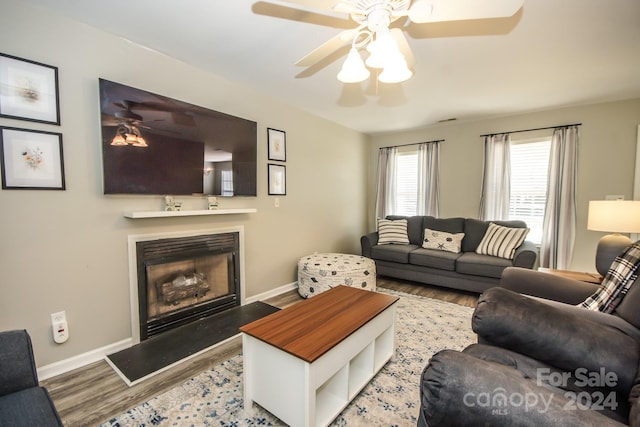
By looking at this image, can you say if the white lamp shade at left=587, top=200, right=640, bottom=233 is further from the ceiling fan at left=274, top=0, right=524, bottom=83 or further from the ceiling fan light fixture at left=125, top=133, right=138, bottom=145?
the ceiling fan light fixture at left=125, top=133, right=138, bottom=145

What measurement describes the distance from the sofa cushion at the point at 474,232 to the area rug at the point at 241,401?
1.89 m

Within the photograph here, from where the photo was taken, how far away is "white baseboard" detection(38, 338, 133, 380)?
Result: 6.04ft

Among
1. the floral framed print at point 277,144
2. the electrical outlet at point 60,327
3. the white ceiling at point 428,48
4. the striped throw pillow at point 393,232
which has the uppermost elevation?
the white ceiling at point 428,48

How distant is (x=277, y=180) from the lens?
11.1 feet

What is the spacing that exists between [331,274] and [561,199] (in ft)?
10.5

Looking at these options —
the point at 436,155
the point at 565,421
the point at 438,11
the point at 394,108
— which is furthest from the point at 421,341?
the point at 436,155

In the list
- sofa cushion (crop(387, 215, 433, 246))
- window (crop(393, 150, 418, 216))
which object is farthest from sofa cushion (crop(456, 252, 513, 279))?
window (crop(393, 150, 418, 216))

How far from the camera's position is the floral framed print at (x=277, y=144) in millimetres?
3295

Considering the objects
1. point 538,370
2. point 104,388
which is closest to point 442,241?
point 538,370

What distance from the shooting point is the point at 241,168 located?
291cm

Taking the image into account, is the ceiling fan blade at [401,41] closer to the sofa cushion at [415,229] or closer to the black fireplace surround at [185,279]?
the black fireplace surround at [185,279]

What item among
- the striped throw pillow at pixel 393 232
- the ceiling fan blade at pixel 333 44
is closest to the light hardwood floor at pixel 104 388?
the ceiling fan blade at pixel 333 44

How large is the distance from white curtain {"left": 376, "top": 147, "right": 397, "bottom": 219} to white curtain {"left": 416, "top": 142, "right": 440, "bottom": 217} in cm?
47

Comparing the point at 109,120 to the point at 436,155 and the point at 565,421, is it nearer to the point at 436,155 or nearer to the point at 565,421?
the point at 565,421
